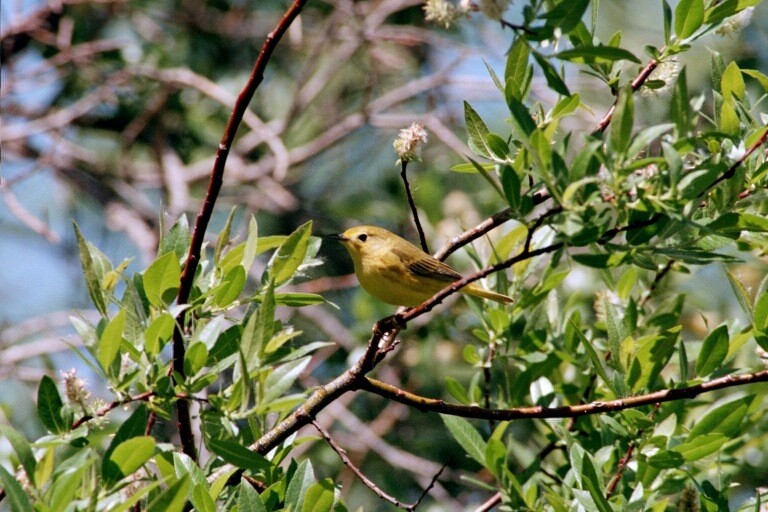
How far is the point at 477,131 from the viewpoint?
1.54 metres

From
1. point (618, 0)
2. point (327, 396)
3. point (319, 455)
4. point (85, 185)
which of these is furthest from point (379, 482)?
point (618, 0)

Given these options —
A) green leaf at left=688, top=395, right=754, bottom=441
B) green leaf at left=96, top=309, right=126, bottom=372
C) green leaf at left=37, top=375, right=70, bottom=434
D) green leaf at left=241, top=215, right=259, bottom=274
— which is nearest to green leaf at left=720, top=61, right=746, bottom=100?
green leaf at left=688, top=395, right=754, bottom=441

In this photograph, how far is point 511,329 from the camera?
6.81 feet

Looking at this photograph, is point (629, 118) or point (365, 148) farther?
point (365, 148)

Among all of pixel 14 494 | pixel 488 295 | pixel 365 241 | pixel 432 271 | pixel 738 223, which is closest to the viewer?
pixel 14 494

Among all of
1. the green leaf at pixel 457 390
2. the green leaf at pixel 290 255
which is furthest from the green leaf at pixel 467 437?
the green leaf at pixel 290 255

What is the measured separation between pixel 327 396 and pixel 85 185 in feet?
10.8

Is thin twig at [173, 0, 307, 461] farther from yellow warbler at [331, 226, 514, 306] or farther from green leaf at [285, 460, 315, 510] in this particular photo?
yellow warbler at [331, 226, 514, 306]

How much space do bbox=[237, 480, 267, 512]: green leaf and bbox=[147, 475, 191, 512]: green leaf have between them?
0.17 m

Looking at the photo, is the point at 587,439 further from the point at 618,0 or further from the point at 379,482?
the point at 618,0

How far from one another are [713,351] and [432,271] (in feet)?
3.97

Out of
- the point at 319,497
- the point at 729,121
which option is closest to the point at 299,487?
the point at 319,497

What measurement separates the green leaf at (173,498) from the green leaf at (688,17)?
43.4 inches

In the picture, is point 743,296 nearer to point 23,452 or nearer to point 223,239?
point 223,239
